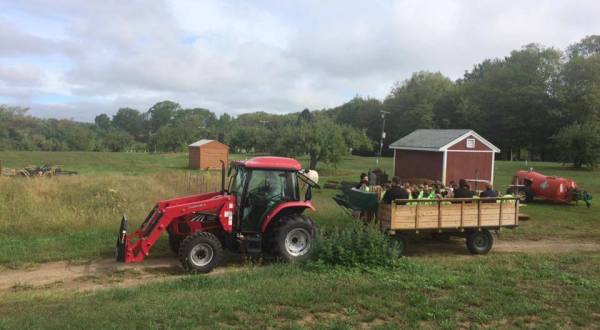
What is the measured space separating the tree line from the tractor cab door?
93.7 ft

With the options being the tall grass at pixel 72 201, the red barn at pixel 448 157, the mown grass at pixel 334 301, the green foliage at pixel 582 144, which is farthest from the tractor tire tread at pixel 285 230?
the green foliage at pixel 582 144

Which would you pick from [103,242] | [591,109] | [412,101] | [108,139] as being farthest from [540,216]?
[108,139]

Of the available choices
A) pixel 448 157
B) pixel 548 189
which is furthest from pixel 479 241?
pixel 448 157

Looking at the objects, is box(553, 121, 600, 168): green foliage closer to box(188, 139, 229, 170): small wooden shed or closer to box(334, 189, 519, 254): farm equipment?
box(188, 139, 229, 170): small wooden shed

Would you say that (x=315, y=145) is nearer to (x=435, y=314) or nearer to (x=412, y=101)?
(x=435, y=314)

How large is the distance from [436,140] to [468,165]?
6.48 feet

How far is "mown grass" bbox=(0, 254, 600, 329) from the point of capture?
214 inches

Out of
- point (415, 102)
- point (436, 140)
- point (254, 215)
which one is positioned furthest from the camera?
point (415, 102)

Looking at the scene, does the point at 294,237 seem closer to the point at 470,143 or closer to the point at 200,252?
the point at 200,252

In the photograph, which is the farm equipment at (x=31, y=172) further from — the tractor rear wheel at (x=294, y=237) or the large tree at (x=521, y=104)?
the large tree at (x=521, y=104)

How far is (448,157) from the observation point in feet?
77.2

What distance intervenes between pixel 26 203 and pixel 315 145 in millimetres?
26709

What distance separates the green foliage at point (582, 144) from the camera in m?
37.1

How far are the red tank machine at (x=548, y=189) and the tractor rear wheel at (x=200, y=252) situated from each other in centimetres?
1425
